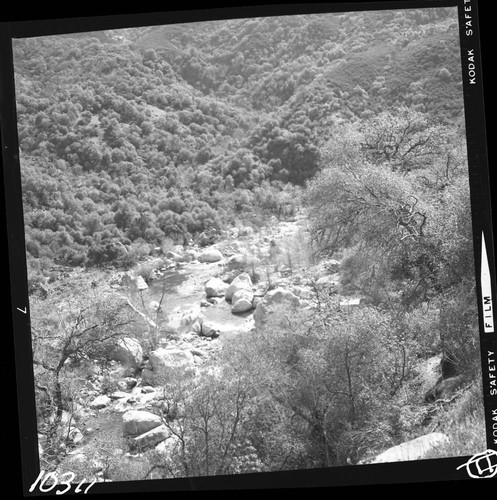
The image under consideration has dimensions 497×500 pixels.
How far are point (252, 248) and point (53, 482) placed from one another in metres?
2.68

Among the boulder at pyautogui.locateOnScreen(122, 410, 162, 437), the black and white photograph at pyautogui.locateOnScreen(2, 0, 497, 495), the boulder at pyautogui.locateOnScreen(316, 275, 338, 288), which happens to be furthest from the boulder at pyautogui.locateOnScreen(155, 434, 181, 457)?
the boulder at pyautogui.locateOnScreen(316, 275, 338, 288)

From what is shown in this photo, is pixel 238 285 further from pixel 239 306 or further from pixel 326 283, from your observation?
pixel 326 283

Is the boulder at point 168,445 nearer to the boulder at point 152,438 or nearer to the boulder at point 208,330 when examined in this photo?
the boulder at point 152,438

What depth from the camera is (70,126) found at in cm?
585

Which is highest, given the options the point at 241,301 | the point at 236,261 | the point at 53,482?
the point at 236,261

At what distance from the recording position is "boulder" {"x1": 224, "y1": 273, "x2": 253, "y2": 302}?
5.79 metres

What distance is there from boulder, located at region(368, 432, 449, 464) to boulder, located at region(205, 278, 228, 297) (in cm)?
198

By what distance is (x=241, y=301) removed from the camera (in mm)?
5754

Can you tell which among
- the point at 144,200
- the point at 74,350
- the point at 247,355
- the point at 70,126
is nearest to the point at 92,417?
the point at 74,350

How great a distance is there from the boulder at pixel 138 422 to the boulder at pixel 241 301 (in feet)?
3.88

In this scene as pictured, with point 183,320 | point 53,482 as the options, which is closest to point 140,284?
point 183,320

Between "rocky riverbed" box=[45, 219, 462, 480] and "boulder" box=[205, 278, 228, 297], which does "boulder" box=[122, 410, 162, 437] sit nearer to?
"rocky riverbed" box=[45, 219, 462, 480]

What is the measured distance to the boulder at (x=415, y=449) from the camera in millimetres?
5430

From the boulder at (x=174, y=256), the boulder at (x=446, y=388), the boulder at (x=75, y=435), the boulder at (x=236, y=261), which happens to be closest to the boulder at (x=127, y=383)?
the boulder at (x=75, y=435)
